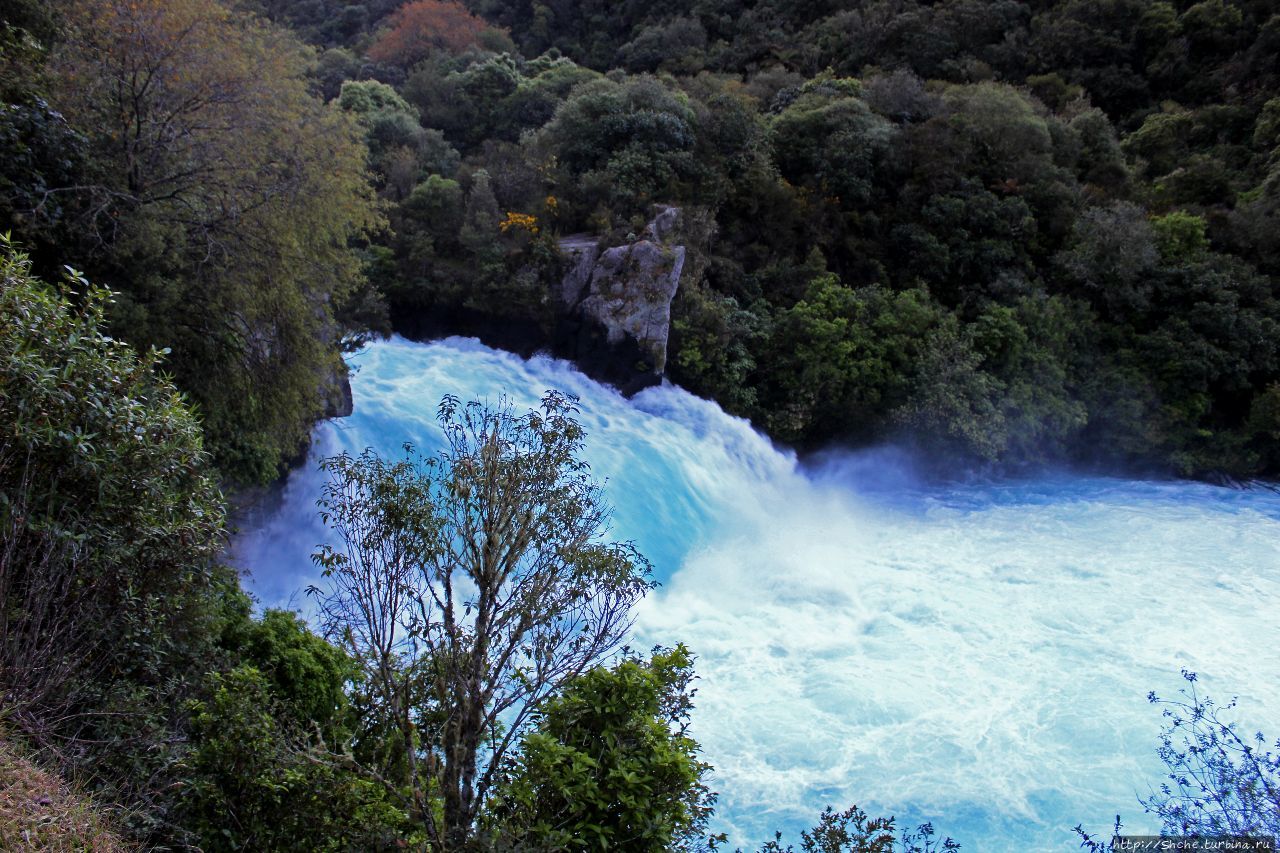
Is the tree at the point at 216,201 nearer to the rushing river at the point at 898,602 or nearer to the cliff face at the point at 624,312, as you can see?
the rushing river at the point at 898,602

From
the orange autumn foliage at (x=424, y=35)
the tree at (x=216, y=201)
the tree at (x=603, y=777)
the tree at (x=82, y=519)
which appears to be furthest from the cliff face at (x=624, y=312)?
the orange autumn foliage at (x=424, y=35)

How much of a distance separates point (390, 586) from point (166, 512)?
1.91 metres

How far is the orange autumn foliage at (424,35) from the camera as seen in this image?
33.3 metres

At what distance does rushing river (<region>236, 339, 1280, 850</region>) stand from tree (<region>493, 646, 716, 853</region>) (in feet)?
14.1

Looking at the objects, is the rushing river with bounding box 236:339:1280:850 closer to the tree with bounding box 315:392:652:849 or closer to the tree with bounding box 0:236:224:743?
the tree with bounding box 315:392:652:849

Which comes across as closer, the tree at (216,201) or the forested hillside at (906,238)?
the tree at (216,201)

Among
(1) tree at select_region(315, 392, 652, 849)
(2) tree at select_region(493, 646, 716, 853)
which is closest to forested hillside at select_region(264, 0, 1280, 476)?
(1) tree at select_region(315, 392, 652, 849)

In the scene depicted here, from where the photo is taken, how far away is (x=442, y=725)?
592cm

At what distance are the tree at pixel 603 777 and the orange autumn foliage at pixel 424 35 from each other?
32.9 m

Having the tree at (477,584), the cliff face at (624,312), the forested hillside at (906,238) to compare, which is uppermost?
the forested hillside at (906,238)

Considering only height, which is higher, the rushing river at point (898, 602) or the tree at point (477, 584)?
the rushing river at point (898, 602)

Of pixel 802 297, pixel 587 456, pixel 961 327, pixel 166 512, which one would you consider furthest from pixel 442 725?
pixel 961 327

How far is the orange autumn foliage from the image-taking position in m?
33.3

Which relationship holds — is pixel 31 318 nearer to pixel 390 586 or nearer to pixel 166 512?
pixel 166 512
